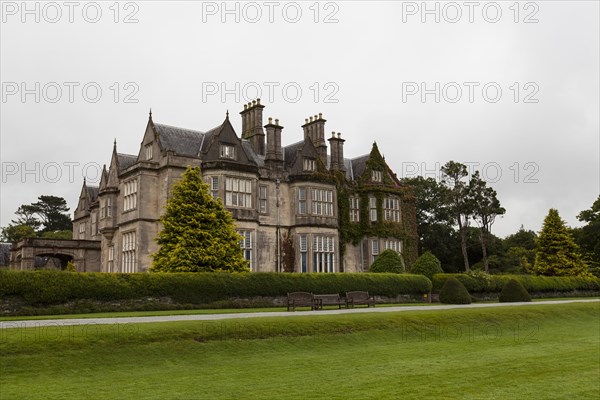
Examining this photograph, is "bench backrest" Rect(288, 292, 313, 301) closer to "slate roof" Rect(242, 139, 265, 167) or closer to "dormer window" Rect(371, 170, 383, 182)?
"slate roof" Rect(242, 139, 265, 167)

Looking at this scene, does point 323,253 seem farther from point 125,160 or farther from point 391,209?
point 125,160

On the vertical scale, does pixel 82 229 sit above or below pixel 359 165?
below

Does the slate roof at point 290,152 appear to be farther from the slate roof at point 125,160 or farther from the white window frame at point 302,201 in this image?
the slate roof at point 125,160

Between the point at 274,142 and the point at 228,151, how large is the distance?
529cm

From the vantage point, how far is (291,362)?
53.0 ft

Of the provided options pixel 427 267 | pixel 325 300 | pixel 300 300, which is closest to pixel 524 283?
pixel 427 267

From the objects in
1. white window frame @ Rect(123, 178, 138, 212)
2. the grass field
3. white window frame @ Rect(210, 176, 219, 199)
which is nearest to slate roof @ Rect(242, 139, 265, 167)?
white window frame @ Rect(210, 176, 219, 199)

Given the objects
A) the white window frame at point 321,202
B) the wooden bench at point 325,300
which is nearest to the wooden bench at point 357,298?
the wooden bench at point 325,300

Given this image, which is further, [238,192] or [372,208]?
[372,208]

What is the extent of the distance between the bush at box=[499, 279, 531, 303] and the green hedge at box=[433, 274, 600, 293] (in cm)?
257

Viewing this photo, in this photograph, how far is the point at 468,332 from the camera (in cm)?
2380

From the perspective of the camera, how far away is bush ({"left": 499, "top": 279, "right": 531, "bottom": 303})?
39.7m

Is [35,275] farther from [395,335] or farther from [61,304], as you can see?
[395,335]

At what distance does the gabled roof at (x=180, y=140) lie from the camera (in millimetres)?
40375
